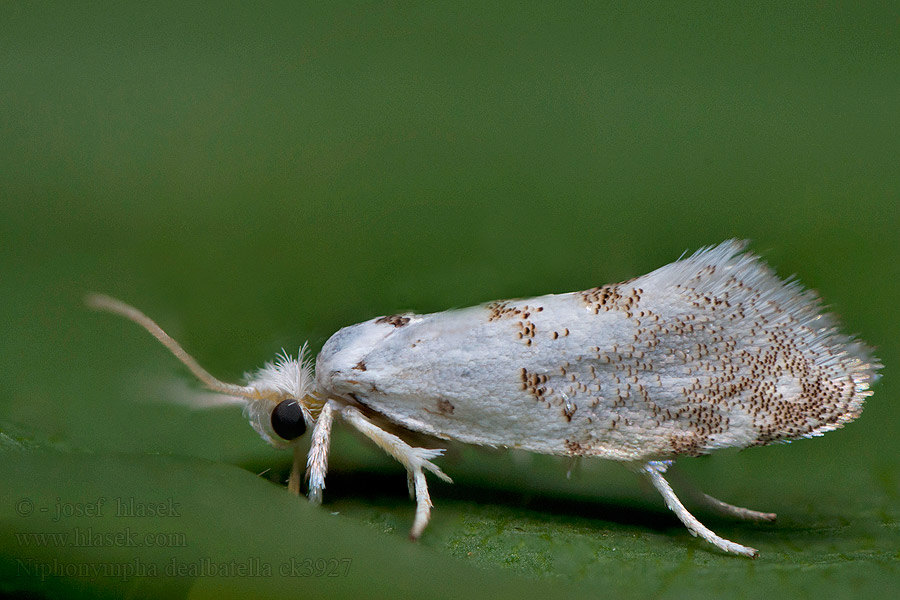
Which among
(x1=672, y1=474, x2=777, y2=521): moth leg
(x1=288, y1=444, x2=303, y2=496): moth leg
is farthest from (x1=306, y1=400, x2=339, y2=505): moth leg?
(x1=672, y1=474, x2=777, y2=521): moth leg

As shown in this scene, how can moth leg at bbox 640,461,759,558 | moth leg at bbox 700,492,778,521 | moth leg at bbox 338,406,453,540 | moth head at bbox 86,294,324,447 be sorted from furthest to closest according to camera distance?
moth head at bbox 86,294,324,447 → moth leg at bbox 700,492,778,521 → moth leg at bbox 338,406,453,540 → moth leg at bbox 640,461,759,558

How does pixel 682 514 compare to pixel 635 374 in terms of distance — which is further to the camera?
pixel 635 374

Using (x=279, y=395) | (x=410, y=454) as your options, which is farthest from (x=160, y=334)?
(x=410, y=454)

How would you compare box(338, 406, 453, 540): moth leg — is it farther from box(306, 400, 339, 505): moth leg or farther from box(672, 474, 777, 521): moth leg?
box(672, 474, 777, 521): moth leg

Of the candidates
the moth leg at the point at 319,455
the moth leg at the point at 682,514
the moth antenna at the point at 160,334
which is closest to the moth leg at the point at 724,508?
the moth leg at the point at 682,514

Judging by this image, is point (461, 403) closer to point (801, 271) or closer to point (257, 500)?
point (257, 500)

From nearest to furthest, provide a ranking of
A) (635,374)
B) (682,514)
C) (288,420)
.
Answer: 1. (682,514)
2. (635,374)
3. (288,420)

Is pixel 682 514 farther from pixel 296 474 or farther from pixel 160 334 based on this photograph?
pixel 160 334

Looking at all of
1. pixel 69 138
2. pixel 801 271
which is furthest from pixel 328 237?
pixel 801 271
